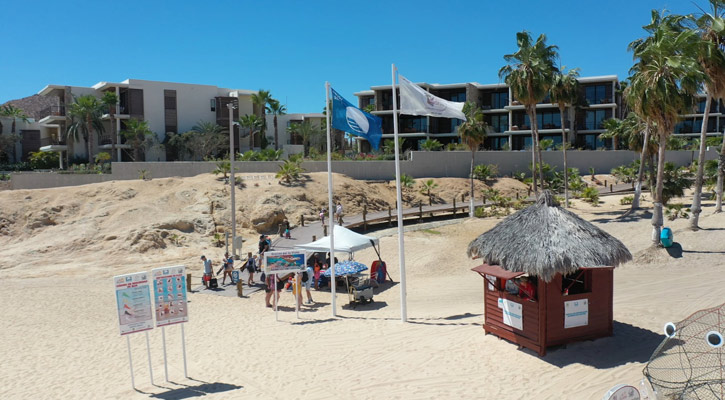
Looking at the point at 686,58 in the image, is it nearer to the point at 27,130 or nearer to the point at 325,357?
the point at 325,357

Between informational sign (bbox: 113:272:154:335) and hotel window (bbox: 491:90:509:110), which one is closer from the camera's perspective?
informational sign (bbox: 113:272:154:335)

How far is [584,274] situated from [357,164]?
3035 centimetres

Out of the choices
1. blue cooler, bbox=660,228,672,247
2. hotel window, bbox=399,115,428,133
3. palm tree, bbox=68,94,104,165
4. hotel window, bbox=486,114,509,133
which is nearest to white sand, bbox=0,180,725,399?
blue cooler, bbox=660,228,672,247

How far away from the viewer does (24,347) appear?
14055 millimetres

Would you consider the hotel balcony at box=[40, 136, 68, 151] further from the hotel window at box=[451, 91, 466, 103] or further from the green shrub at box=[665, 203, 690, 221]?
the green shrub at box=[665, 203, 690, 221]

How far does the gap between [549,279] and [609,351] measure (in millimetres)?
2133

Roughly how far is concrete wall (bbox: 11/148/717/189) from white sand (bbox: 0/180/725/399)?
15.2m

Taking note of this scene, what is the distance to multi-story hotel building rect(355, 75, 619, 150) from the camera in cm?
5688

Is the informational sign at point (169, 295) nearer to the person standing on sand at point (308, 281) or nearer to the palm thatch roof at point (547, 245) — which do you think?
the person standing on sand at point (308, 281)

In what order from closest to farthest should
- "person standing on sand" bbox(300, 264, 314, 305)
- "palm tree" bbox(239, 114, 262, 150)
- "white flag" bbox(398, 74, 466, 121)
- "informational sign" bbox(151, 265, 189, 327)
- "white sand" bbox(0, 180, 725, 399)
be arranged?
"white sand" bbox(0, 180, 725, 399)
"informational sign" bbox(151, 265, 189, 327)
"white flag" bbox(398, 74, 466, 121)
"person standing on sand" bbox(300, 264, 314, 305)
"palm tree" bbox(239, 114, 262, 150)

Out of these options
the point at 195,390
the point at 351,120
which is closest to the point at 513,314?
the point at 351,120

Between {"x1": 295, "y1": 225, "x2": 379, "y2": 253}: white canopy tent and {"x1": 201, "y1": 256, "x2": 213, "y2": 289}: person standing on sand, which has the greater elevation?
{"x1": 295, "y1": 225, "x2": 379, "y2": 253}: white canopy tent

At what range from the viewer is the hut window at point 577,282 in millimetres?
11586

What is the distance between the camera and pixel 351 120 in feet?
47.9
